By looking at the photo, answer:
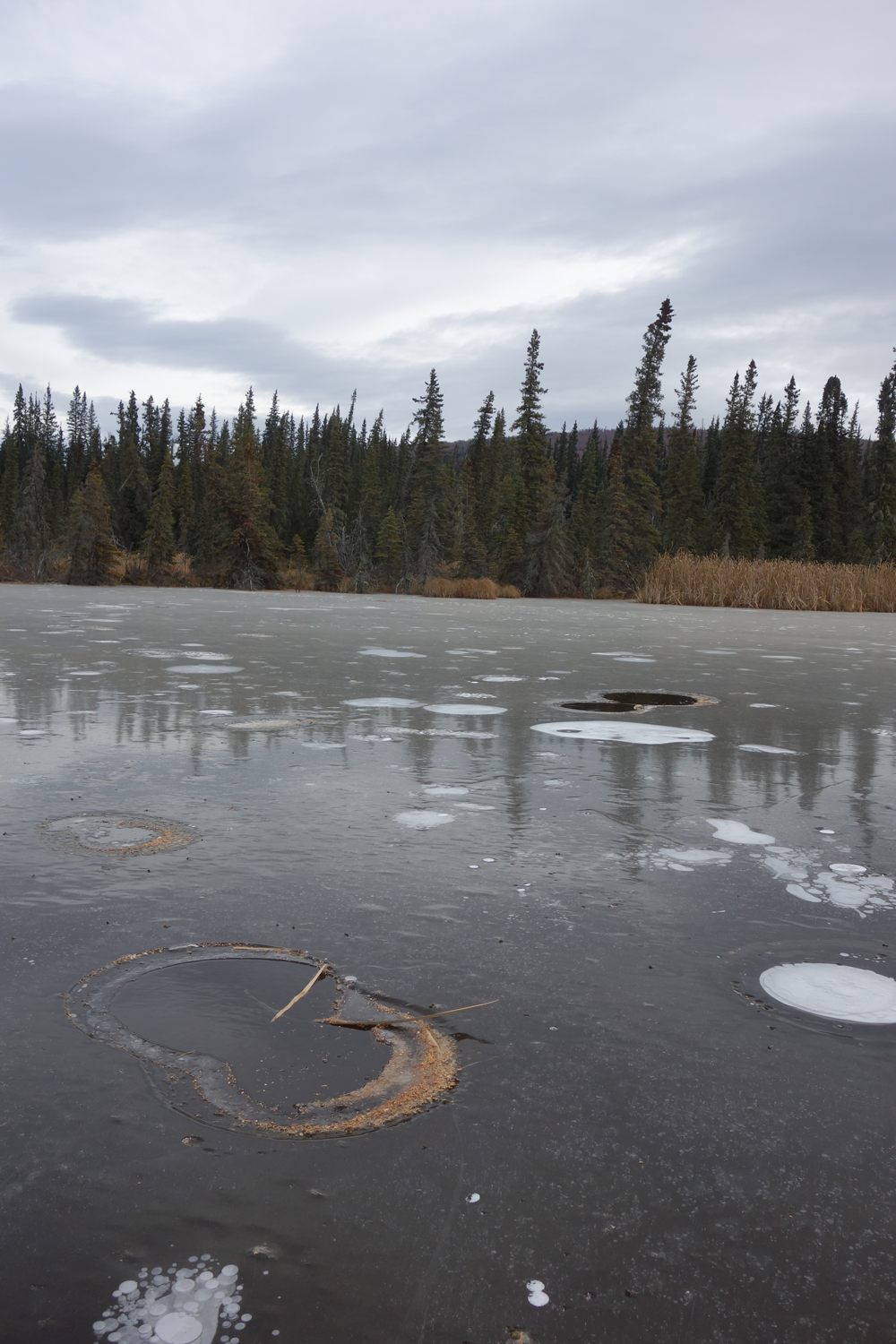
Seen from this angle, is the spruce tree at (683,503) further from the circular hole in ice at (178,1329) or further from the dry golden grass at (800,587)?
the circular hole in ice at (178,1329)

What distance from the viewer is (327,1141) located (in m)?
1.21

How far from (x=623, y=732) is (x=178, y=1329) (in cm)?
364

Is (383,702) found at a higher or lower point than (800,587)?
lower

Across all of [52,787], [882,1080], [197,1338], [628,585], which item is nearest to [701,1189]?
[882,1080]

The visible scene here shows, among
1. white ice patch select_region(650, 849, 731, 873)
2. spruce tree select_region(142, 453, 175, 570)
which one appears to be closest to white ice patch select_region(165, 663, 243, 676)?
white ice patch select_region(650, 849, 731, 873)

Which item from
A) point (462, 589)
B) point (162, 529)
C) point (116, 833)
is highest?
point (162, 529)

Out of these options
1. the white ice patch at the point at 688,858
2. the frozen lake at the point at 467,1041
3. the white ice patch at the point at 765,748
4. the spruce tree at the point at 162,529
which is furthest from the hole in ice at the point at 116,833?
the spruce tree at the point at 162,529

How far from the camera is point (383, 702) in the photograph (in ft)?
16.8

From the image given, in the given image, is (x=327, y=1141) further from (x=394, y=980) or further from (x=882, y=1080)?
(x=882, y=1080)

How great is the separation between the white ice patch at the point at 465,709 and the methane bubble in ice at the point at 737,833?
2123 mm

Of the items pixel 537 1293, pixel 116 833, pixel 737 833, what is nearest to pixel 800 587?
pixel 737 833

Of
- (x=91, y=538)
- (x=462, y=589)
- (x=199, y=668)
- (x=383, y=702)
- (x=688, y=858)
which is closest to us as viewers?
(x=688, y=858)

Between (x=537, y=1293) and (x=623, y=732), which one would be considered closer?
(x=537, y=1293)

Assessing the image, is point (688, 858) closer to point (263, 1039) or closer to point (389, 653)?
point (263, 1039)
